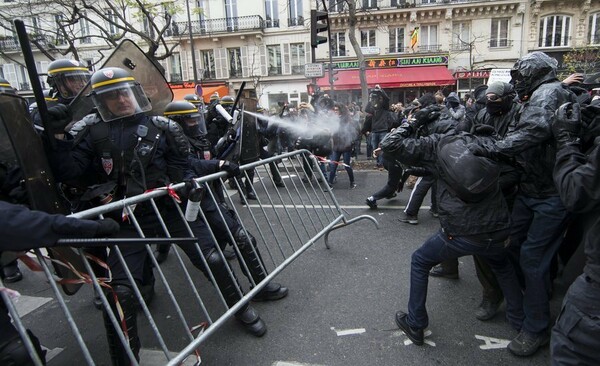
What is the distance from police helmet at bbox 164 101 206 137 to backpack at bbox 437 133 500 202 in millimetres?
3282

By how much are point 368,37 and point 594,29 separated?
1430cm

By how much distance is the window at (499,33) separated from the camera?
79.6 ft

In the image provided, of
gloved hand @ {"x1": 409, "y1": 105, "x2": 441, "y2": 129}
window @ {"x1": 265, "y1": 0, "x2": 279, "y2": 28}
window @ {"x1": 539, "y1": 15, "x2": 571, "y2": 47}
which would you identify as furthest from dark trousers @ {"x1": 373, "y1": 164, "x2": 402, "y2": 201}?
window @ {"x1": 265, "y1": 0, "x2": 279, "y2": 28}

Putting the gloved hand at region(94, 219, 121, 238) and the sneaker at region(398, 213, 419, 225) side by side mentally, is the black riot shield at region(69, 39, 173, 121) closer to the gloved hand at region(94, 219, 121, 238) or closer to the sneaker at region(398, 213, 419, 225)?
the gloved hand at region(94, 219, 121, 238)

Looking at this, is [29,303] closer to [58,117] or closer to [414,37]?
[58,117]

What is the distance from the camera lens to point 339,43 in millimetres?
26766

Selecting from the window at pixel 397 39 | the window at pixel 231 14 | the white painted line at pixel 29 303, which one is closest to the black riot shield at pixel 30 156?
the white painted line at pixel 29 303

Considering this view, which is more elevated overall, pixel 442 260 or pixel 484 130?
pixel 484 130

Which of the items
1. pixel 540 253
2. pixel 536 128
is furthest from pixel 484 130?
pixel 540 253

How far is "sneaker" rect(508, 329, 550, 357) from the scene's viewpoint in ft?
8.20

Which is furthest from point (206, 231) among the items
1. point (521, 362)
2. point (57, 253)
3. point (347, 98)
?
point (347, 98)

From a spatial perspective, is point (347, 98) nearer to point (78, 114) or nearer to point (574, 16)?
point (574, 16)

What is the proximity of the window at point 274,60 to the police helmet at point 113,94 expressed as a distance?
27.0 m

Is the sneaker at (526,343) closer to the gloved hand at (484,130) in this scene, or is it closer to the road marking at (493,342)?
the road marking at (493,342)
